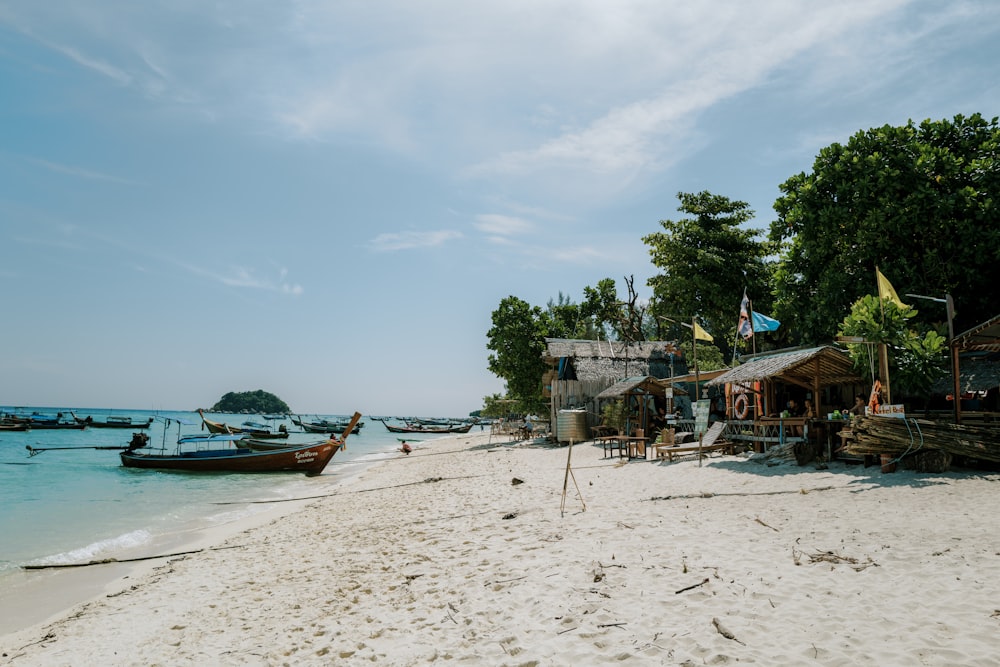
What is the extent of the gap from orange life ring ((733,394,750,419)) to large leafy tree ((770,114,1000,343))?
3.65 meters

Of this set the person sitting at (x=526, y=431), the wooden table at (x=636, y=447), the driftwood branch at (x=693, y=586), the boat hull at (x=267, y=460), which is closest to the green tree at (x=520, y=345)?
the person sitting at (x=526, y=431)

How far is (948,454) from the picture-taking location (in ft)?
33.2

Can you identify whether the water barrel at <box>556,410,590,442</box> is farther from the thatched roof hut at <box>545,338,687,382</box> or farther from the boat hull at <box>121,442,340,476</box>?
the boat hull at <box>121,442,340,476</box>

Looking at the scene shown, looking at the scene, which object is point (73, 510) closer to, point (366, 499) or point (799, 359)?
point (366, 499)

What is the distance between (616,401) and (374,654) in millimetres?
20235

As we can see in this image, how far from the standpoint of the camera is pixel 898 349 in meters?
13.3

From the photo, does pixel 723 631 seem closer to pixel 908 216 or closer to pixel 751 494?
pixel 751 494

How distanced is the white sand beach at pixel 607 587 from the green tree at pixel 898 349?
12.6ft

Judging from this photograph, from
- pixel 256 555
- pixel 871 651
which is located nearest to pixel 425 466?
pixel 256 555

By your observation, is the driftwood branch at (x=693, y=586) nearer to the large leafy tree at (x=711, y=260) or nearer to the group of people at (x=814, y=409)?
the group of people at (x=814, y=409)

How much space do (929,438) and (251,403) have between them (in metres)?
192

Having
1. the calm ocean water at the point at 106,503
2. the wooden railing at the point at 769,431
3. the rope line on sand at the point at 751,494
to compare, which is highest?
the wooden railing at the point at 769,431

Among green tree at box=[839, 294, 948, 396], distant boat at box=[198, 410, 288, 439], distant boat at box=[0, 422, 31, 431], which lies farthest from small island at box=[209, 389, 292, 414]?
green tree at box=[839, 294, 948, 396]

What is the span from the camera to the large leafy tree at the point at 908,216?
54.2 feet
